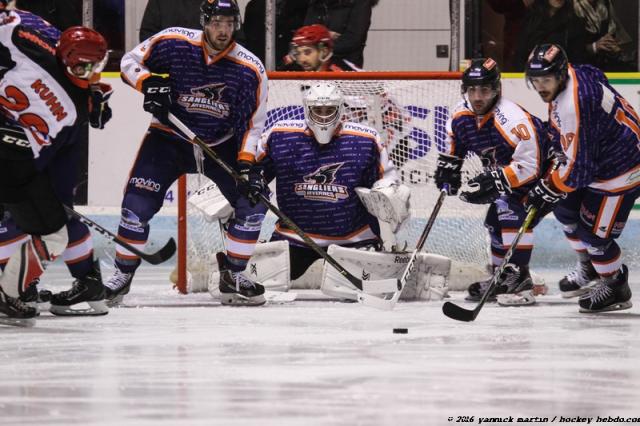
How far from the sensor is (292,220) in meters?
5.25

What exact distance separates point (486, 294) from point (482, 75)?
1.02m

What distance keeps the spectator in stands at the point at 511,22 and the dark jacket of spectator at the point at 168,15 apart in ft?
4.76

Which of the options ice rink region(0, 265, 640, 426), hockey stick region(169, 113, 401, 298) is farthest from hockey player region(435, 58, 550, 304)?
hockey stick region(169, 113, 401, 298)

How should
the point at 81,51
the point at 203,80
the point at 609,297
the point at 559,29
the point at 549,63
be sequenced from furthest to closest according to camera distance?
the point at 559,29
the point at 203,80
the point at 609,297
the point at 549,63
the point at 81,51

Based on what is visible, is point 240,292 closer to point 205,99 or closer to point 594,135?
point 205,99

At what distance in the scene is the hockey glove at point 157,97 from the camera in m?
4.68

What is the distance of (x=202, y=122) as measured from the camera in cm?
484

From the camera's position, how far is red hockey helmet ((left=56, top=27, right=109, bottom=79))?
4.10m

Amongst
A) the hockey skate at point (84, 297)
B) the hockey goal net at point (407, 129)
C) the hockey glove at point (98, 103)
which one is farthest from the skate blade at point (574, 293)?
the hockey glove at point (98, 103)

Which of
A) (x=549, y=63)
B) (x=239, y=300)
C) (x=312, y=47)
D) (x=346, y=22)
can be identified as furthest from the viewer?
(x=346, y=22)

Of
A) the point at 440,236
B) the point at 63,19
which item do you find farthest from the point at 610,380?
the point at 63,19

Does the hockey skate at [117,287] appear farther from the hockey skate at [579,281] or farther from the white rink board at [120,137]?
the hockey skate at [579,281]

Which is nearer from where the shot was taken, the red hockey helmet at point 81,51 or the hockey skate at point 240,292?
the red hockey helmet at point 81,51

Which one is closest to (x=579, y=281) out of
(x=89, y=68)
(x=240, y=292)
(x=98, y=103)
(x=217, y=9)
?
(x=240, y=292)
